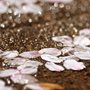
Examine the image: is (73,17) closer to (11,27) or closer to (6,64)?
(11,27)

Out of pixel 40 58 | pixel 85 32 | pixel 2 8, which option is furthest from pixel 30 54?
pixel 2 8

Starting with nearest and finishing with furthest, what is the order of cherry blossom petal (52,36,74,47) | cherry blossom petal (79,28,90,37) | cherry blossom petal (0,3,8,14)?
cherry blossom petal (52,36,74,47)
cherry blossom petal (79,28,90,37)
cherry blossom petal (0,3,8,14)

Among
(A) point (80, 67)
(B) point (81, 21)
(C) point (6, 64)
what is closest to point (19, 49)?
(C) point (6, 64)

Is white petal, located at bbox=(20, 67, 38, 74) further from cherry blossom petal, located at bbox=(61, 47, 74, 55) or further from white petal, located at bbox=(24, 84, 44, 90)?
cherry blossom petal, located at bbox=(61, 47, 74, 55)

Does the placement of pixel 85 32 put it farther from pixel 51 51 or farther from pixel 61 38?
pixel 51 51

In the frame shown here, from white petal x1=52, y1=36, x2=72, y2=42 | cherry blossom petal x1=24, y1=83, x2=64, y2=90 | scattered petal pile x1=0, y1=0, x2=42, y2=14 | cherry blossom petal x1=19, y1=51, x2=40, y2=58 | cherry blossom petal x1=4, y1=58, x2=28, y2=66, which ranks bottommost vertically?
cherry blossom petal x1=24, y1=83, x2=64, y2=90

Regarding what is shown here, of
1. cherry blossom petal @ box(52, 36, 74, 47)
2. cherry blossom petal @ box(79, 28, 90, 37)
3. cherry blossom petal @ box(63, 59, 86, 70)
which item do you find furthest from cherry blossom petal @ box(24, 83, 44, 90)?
cherry blossom petal @ box(79, 28, 90, 37)
